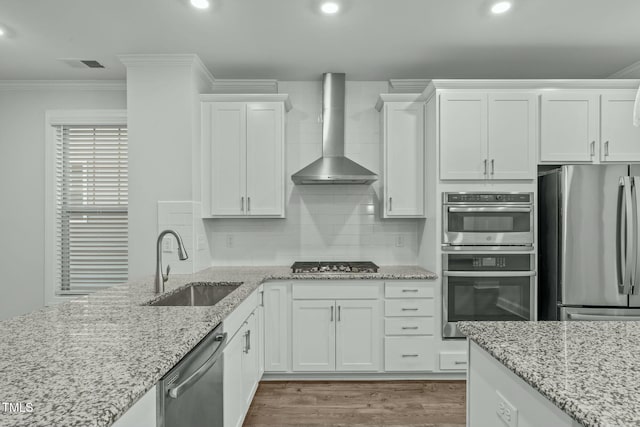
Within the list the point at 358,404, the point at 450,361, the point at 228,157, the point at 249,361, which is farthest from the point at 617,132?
the point at 249,361

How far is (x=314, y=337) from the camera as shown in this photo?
9.95 ft

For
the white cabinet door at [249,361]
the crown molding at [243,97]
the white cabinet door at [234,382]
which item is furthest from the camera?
the crown molding at [243,97]

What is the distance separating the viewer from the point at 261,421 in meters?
2.49

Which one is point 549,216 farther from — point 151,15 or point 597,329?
point 151,15

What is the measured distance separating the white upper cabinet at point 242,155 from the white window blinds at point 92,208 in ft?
3.61

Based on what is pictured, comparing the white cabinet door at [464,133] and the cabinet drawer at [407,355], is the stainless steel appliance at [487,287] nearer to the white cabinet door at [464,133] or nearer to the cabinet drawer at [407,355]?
the cabinet drawer at [407,355]

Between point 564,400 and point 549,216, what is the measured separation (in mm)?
2450

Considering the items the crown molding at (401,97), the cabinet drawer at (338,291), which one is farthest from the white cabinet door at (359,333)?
the crown molding at (401,97)

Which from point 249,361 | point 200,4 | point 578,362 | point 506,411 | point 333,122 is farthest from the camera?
point 333,122

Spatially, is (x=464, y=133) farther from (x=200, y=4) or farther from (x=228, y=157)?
(x=200, y=4)

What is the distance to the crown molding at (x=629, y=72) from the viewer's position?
327 centimetres

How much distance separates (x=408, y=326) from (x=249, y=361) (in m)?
1.32

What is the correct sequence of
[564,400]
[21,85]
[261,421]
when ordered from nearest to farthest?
[564,400]
[261,421]
[21,85]

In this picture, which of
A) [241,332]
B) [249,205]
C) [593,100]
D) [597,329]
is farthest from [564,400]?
[593,100]
